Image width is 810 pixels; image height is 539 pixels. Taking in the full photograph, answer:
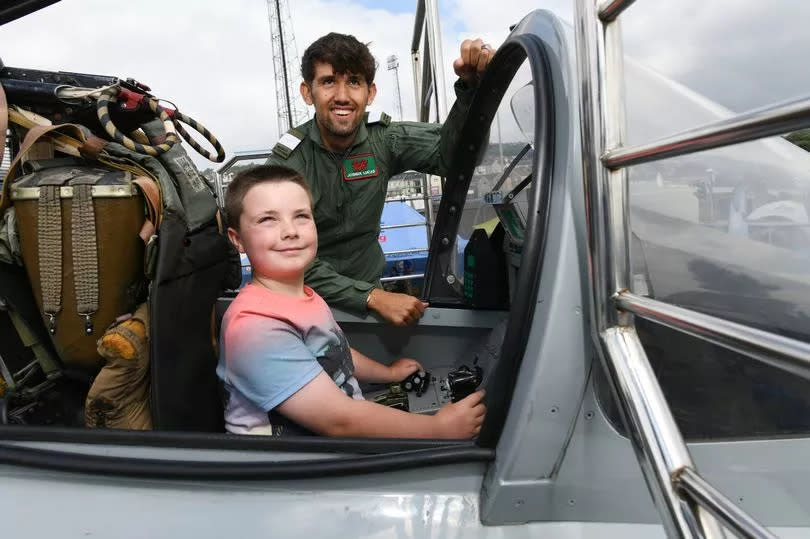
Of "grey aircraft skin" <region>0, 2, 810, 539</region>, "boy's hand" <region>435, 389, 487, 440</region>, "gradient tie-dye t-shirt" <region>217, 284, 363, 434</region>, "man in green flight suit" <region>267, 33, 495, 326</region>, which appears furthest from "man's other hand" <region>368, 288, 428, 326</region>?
"grey aircraft skin" <region>0, 2, 810, 539</region>

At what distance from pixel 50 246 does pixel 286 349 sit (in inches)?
23.2

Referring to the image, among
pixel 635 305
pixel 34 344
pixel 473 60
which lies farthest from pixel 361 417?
pixel 473 60

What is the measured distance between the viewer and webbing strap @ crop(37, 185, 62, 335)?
112 cm

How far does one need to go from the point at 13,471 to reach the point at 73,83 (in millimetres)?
1083

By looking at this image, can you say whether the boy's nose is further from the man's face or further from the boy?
the man's face

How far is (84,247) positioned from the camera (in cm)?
112

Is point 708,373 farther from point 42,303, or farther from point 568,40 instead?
point 42,303

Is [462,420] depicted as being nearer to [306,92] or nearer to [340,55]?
[340,55]

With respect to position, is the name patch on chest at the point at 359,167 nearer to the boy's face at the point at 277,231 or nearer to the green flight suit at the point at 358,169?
the green flight suit at the point at 358,169

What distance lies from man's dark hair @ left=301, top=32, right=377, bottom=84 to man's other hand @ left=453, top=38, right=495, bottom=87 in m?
0.42

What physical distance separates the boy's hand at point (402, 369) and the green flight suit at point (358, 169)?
39 centimetres

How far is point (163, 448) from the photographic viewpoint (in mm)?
956

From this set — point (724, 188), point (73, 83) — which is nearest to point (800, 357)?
point (724, 188)

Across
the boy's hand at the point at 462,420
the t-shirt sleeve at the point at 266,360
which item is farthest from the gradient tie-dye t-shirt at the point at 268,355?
the boy's hand at the point at 462,420
